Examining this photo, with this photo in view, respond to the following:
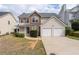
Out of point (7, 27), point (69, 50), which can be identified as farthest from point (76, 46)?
point (7, 27)

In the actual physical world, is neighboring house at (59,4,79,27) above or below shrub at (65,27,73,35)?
above

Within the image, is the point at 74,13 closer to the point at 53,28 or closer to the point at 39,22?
the point at 53,28

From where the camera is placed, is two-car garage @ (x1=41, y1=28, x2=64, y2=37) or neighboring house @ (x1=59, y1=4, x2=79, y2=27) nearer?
neighboring house @ (x1=59, y1=4, x2=79, y2=27)

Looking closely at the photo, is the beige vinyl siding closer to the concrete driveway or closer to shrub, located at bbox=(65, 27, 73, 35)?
shrub, located at bbox=(65, 27, 73, 35)

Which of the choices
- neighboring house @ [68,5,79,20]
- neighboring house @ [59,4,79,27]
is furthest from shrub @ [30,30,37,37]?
neighboring house @ [68,5,79,20]

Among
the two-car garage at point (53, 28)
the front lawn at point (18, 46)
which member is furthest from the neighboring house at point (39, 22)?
the front lawn at point (18, 46)

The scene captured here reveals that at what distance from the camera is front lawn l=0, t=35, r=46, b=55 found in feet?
21.3

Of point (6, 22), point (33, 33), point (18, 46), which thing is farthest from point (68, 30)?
point (6, 22)

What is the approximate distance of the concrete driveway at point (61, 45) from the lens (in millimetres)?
6484

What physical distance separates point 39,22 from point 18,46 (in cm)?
75

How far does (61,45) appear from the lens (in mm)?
6559

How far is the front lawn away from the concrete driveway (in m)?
0.15

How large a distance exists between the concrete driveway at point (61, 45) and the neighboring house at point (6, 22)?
2.72 ft

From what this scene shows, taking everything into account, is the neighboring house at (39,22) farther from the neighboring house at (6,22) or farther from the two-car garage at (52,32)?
the neighboring house at (6,22)
